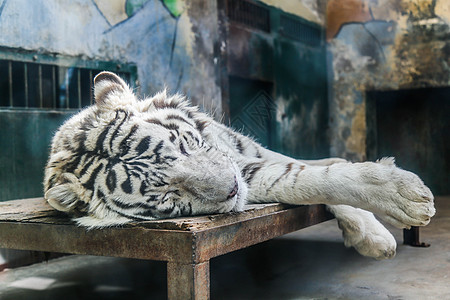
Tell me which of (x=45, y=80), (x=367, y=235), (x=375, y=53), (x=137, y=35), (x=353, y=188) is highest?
(x=375, y=53)

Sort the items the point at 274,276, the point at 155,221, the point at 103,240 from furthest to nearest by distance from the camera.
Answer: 1. the point at 274,276
2. the point at 103,240
3. the point at 155,221

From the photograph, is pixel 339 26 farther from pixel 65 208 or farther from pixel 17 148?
pixel 65 208

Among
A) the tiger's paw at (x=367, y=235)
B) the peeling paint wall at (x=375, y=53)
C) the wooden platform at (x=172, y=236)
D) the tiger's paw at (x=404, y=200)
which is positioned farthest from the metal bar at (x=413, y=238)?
the peeling paint wall at (x=375, y=53)

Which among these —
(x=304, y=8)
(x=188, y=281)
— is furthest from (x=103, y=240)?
(x=304, y=8)

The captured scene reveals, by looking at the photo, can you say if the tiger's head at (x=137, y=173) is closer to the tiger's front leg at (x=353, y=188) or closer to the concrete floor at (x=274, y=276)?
the tiger's front leg at (x=353, y=188)

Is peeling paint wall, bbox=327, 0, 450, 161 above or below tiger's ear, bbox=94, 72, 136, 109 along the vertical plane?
above

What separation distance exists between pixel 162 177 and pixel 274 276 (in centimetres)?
113

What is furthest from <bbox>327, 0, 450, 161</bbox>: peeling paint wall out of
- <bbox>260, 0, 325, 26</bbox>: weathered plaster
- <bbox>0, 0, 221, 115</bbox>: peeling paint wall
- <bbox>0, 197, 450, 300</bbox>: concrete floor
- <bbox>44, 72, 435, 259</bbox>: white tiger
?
<bbox>44, 72, 435, 259</bbox>: white tiger

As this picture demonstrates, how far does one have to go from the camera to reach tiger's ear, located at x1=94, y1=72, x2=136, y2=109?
2027 millimetres

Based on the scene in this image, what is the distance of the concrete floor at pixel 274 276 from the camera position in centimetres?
232

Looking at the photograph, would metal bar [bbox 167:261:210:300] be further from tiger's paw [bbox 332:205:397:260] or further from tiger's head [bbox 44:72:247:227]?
tiger's paw [bbox 332:205:397:260]

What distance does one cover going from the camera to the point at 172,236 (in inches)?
63.4

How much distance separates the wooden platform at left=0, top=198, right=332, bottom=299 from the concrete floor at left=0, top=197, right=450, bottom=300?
41cm

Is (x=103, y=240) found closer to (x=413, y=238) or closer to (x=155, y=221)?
(x=155, y=221)
